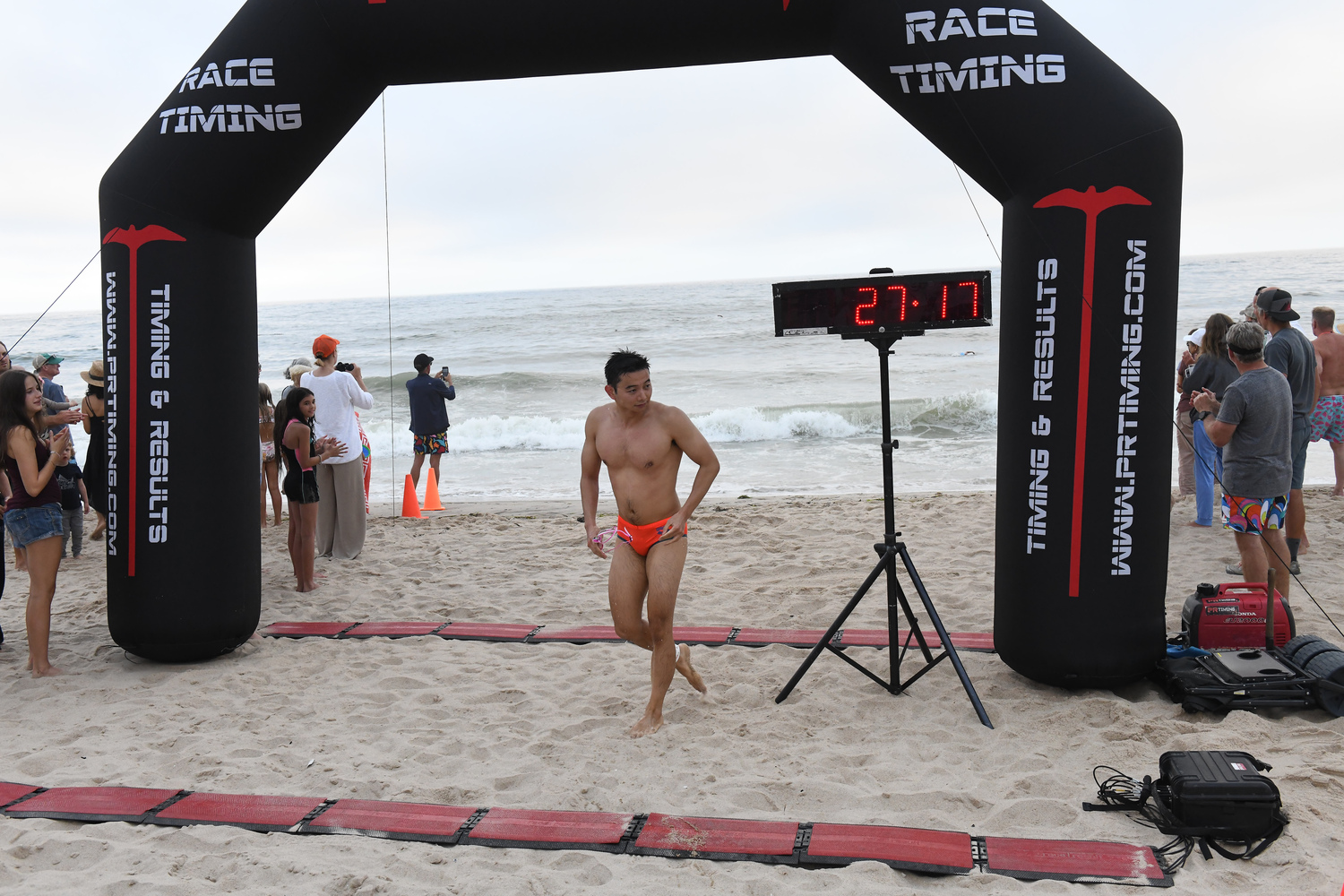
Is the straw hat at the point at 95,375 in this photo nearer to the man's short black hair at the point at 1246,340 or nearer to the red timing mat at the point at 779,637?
the red timing mat at the point at 779,637

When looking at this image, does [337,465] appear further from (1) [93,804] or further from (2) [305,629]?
(1) [93,804]

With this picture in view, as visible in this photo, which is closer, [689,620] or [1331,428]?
[689,620]

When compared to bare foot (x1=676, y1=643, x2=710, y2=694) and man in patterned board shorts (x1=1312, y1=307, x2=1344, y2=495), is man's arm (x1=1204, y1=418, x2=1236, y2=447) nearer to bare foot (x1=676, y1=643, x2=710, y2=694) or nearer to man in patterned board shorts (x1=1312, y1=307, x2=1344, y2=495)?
bare foot (x1=676, y1=643, x2=710, y2=694)

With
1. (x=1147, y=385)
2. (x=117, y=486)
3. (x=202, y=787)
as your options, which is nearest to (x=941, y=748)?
(x=1147, y=385)

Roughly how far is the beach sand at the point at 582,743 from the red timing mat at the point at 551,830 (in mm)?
75

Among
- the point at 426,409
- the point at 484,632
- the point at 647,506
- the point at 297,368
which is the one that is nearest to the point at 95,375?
the point at 297,368

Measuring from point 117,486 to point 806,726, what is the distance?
3957 millimetres

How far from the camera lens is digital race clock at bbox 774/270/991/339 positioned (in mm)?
4090

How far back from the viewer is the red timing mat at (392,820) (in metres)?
3.37

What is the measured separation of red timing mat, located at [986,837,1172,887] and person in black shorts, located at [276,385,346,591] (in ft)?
16.9

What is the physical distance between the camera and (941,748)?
13.0 ft

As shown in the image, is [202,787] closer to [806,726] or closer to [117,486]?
[117,486]

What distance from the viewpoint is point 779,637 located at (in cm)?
554

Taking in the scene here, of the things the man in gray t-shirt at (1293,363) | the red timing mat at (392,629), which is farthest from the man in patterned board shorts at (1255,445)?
the red timing mat at (392,629)
